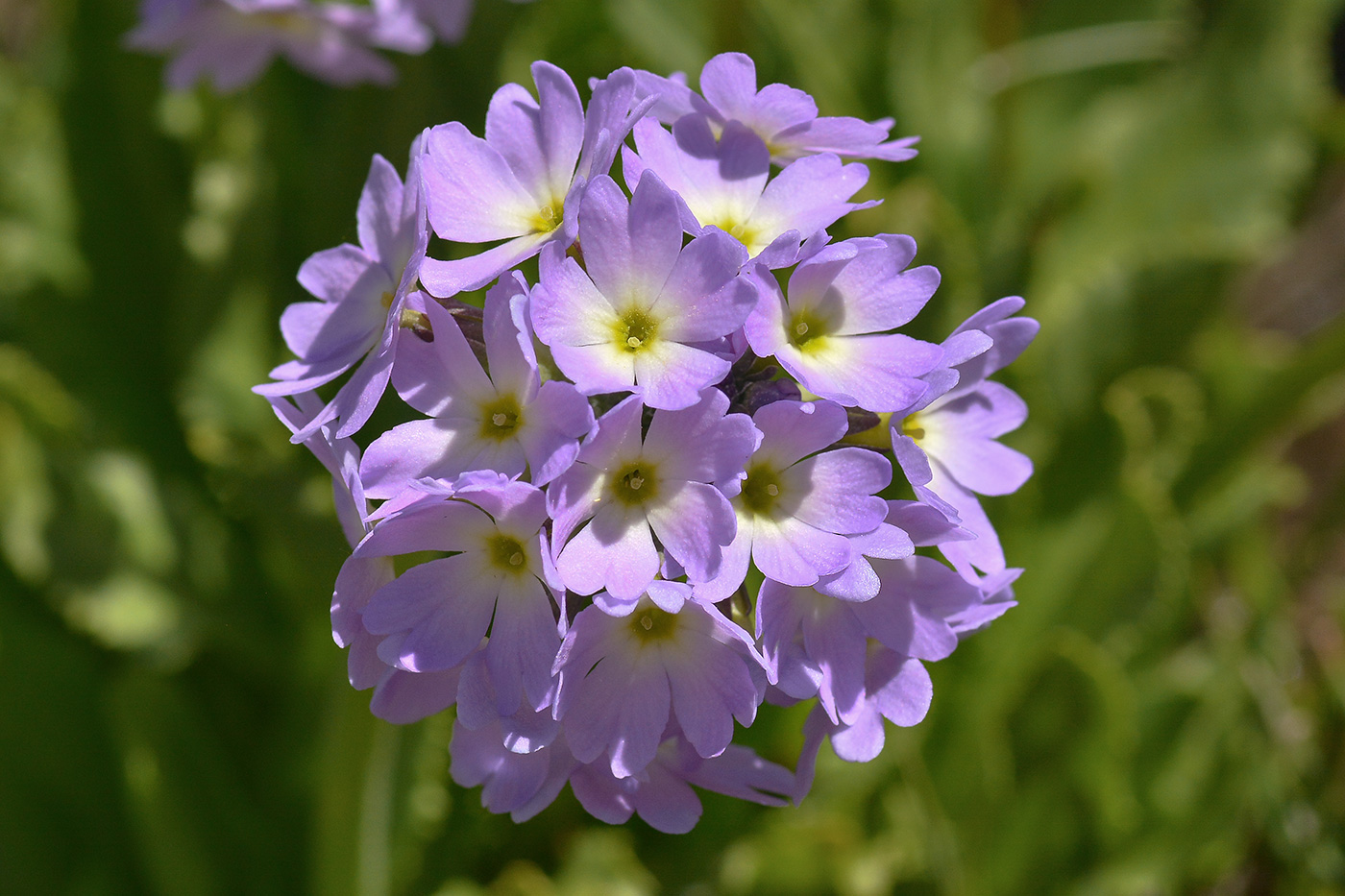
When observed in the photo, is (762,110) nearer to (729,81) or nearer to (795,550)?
(729,81)

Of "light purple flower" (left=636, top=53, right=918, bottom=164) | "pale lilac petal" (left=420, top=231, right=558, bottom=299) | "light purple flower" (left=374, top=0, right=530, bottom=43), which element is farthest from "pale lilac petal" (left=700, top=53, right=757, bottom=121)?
"light purple flower" (left=374, top=0, right=530, bottom=43)

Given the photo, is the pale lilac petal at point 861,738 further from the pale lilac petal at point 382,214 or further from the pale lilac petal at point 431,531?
the pale lilac petal at point 382,214

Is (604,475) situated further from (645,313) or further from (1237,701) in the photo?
(1237,701)

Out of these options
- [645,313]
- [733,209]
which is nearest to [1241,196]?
[733,209]

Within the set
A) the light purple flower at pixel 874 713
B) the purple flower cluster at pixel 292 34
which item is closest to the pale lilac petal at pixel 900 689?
the light purple flower at pixel 874 713

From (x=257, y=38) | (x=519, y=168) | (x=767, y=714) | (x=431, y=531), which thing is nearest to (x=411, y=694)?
(x=431, y=531)

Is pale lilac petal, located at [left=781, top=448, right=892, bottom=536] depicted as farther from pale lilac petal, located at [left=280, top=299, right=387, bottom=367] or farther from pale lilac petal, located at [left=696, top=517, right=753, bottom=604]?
pale lilac petal, located at [left=280, top=299, right=387, bottom=367]

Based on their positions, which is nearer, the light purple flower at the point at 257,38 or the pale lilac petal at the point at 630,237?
the pale lilac petal at the point at 630,237
